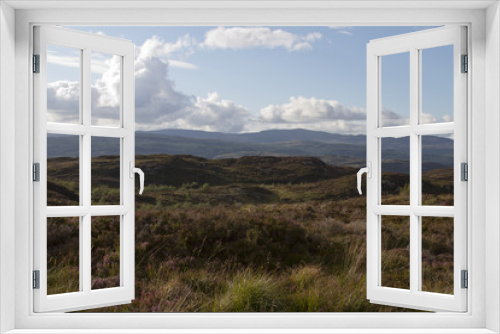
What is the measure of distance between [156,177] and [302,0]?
20.7 ft

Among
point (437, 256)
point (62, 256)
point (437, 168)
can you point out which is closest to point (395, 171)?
point (437, 168)

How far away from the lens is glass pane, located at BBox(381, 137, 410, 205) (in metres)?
6.85

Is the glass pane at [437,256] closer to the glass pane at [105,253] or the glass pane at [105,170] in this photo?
the glass pane at [105,253]

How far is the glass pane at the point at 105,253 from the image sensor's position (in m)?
4.72

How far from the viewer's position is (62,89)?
19.3ft

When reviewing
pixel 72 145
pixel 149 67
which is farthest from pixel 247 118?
pixel 72 145

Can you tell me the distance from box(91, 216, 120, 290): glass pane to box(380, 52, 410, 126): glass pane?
3981 mm

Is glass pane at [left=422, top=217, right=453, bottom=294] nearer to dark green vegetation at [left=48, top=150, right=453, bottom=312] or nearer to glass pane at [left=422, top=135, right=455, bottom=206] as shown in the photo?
dark green vegetation at [left=48, top=150, right=453, bottom=312]

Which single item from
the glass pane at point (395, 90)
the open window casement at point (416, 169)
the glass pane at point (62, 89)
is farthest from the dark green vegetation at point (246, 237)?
the open window casement at point (416, 169)

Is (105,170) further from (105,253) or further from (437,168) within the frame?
(437,168)

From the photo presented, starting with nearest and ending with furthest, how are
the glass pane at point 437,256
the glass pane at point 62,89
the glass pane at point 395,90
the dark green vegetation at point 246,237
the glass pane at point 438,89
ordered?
the dark green vegetation at point 246,237
the glass pane at point 437,256
the glass pane at point 62,89
the glass pane at point 438,89
the glass pane at point 395,90

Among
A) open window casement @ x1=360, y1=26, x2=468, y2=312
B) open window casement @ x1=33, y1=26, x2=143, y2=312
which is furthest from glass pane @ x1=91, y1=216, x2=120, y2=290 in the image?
open window casement @ x1=360, y1=26, x2=468, y2=312

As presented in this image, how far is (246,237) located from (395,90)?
302 cm

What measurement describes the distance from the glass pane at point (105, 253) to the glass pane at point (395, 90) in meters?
3.98
